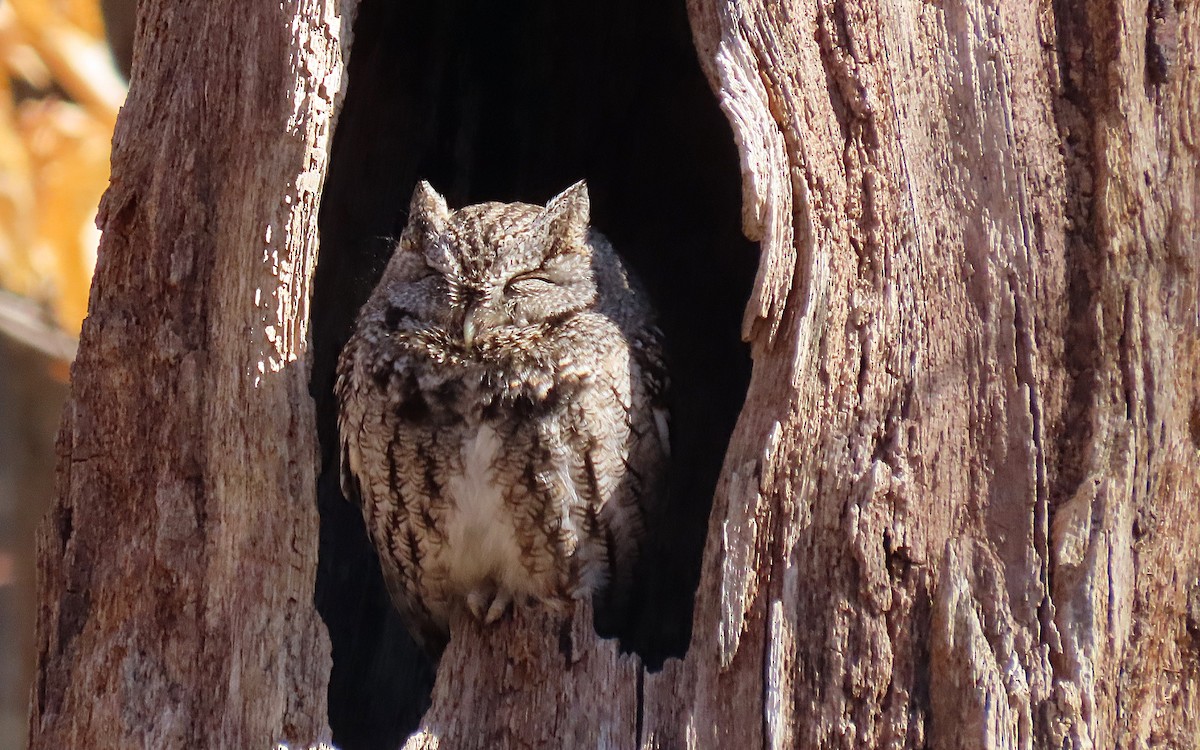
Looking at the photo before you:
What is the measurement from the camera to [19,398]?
14.4ft

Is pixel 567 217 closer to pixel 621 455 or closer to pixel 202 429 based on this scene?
pixel 621 455

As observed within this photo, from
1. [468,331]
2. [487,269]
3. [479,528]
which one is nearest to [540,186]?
[487,269]

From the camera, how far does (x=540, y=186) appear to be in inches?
148

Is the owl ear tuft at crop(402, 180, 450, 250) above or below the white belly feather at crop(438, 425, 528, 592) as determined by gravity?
above

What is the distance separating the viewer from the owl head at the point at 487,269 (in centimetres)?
271

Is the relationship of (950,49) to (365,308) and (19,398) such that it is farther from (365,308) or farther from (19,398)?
(19,398)

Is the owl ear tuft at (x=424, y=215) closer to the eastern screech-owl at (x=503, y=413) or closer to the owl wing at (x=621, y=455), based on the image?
the eastern screech-owl at (x=503, y=413)

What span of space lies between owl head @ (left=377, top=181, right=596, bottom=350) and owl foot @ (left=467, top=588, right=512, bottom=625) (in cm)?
56

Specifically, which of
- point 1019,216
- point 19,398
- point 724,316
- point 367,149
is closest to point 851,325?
point 1019,216

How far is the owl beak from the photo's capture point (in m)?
2.66

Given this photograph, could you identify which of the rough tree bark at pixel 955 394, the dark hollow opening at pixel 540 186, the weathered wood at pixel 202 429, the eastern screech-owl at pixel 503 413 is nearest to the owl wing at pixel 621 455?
the eastern screech-owl at pixel 503 413

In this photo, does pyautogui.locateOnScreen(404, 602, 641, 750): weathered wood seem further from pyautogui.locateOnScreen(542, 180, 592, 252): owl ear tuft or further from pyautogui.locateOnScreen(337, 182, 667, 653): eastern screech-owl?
pyautogui.locateOnScreen(542, 180, 592, 252): owl ear tuft

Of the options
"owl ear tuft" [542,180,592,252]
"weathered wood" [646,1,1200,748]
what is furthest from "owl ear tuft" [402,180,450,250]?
"weathered wood" [646,1,1200,748]

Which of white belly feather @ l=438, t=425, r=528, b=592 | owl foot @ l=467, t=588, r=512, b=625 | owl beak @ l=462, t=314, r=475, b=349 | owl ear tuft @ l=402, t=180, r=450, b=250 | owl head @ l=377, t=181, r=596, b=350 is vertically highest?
owl ear tuft @ l=402, t=180, r=450, b=250
